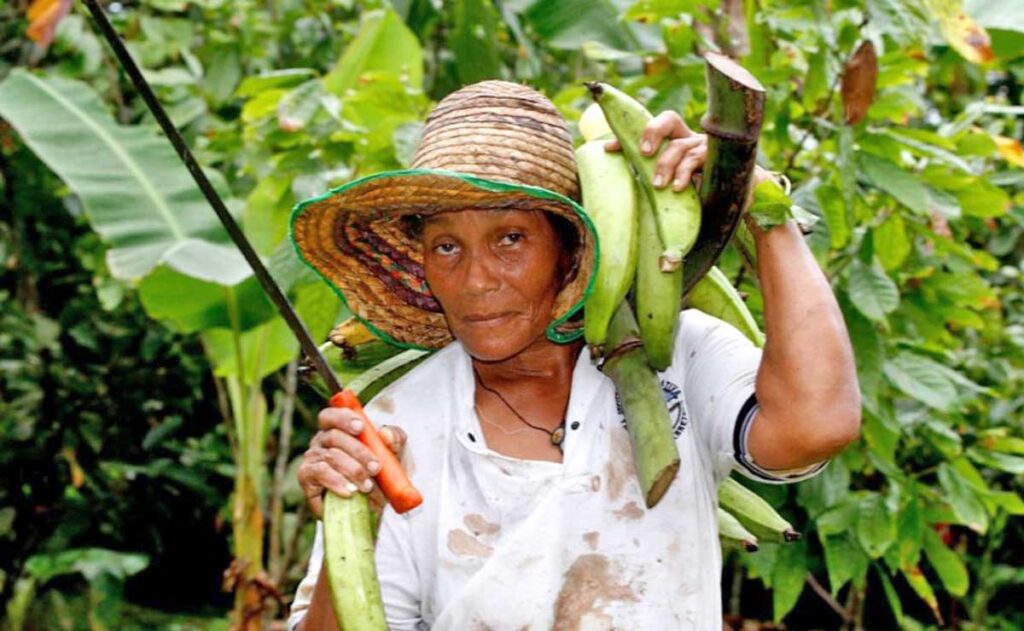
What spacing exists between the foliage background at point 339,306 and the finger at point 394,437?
0.85 feet

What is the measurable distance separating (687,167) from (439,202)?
1.03ft

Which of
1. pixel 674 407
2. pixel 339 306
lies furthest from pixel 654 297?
pixel 339 306

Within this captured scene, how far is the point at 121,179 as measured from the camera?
3.42 meters

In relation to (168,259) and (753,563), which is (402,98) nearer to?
(168,259)

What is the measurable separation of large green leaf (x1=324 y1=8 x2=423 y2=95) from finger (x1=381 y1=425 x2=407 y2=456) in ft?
6.74

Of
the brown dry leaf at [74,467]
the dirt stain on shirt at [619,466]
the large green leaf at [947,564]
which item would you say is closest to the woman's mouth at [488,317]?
the dirt stain on shirt at [619,466]

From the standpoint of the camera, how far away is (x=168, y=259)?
2977 mm

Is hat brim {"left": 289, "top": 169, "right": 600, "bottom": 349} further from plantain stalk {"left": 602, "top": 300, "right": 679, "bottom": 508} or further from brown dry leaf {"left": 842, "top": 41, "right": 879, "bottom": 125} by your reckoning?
brown dry leaf {"left": 842, "top": 41, "right": 879, "bottom": 125}

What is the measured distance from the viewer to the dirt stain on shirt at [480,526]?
1584mm

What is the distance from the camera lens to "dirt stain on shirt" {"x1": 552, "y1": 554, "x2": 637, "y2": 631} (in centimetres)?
155

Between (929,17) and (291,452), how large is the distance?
317cm

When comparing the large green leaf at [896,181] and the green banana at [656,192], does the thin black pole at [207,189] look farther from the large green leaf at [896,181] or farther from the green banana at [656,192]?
the large green leaf at [896,181]

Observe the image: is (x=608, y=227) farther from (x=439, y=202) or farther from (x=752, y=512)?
(x=752, y=512)

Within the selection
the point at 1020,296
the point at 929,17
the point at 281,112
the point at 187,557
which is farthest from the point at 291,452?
the point at 929,17
